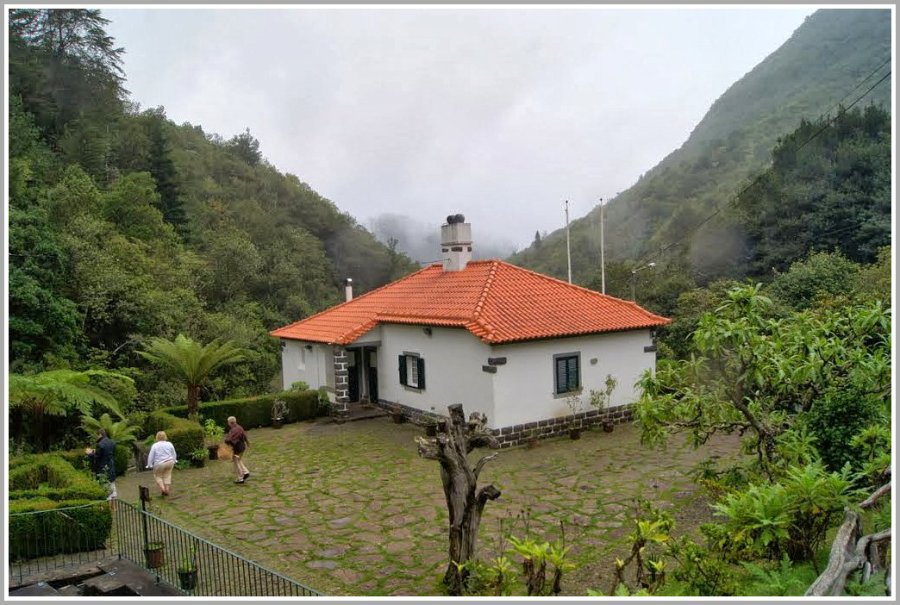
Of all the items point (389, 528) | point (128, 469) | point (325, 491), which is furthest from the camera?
point (128, 469)

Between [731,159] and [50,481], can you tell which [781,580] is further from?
[731,159]

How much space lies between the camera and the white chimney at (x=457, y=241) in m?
21.1

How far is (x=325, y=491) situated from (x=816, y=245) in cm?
3373

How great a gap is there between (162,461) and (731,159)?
59.4 m

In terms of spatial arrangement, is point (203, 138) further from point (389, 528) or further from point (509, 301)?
point (389, 528)

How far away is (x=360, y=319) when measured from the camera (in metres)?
21.2

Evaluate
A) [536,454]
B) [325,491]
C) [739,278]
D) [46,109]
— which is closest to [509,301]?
[536,454]

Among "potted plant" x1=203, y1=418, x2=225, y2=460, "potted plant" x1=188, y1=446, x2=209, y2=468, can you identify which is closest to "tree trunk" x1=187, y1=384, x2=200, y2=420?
"potted plant" x1=203, y1=418, x2=225, y2=460

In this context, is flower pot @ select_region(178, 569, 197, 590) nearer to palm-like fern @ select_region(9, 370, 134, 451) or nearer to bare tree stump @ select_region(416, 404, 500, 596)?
bare tree stump @ select_region(416, 404, 500, 596)

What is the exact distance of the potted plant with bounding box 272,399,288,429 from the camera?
1948 cm

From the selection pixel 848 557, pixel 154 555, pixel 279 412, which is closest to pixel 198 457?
pixel 279 412

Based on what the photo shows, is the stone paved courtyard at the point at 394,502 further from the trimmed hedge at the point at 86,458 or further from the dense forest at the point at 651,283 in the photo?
the dense forest at the point at 651,283

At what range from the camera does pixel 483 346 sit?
53.6 ft

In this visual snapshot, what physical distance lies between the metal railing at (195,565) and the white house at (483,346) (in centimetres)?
794
